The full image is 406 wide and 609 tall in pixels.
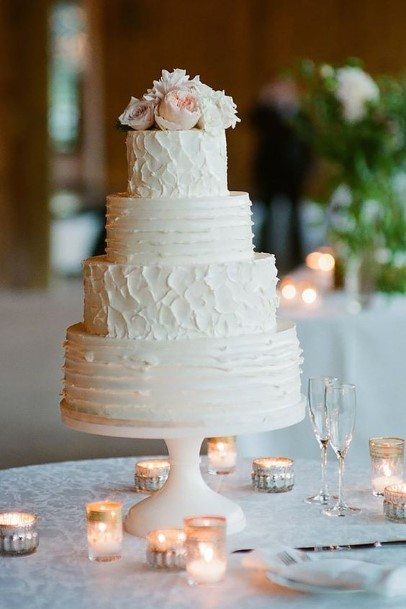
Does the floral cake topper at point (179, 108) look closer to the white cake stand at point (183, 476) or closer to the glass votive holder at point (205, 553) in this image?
the white cake stand at point (183, 476)

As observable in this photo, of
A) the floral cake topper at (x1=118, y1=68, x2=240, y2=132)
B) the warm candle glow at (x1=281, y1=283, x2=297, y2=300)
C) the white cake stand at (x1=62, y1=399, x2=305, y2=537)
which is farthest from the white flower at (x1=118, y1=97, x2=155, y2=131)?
the warm candle glow at (x1=281, y1=283, x2=297, y2=300)

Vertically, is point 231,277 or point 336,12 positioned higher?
point 336,12

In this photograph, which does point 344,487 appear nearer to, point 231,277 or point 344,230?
point 231,277

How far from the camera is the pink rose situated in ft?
8.10

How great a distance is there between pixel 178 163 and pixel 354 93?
7.79 feet

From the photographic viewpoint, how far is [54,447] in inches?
154

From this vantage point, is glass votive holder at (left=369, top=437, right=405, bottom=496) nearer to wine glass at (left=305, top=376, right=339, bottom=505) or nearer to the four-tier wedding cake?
wine glass at (left=305, top=376, right=339, bottom=505)

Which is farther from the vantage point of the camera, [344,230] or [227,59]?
[227,59]

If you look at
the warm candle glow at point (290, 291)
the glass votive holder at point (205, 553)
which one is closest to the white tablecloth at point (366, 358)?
the warm candle glow at point (290, 291)

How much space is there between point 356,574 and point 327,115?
9.99 ft

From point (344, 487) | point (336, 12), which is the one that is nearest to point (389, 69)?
point (336, 12)

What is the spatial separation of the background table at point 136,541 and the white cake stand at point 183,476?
54mm

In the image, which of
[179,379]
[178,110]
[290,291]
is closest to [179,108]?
[178,110]

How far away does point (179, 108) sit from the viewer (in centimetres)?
247
